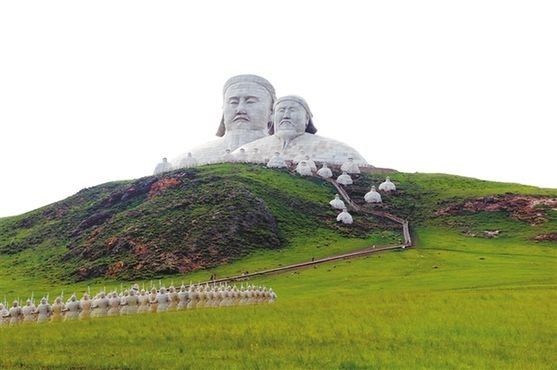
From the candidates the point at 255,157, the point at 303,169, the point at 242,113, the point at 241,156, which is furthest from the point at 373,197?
the point at 242,113

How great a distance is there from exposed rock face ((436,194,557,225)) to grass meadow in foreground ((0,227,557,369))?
110ft

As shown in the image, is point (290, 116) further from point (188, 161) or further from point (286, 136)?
point (188, 161)

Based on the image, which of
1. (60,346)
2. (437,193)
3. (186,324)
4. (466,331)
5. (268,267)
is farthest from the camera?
(437,193)

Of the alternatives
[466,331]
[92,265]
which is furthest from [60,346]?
[92,265]

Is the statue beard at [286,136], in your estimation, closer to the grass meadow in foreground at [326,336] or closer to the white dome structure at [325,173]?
the white dome structure at [325,173]

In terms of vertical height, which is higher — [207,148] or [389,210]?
[207,148]

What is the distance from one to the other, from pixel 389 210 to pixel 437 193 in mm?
7038

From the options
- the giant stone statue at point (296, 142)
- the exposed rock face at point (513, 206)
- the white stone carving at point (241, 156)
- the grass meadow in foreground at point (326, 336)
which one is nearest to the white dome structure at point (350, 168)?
the giant stone statue at point (296, 142)

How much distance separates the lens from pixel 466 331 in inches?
806

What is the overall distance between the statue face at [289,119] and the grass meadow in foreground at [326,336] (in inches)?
2293

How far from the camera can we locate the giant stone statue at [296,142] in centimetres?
8656

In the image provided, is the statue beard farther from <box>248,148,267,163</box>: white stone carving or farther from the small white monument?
the small white monument

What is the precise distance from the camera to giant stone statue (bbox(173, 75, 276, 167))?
313ft

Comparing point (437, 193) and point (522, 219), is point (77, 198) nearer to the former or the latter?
point (437, 193)
